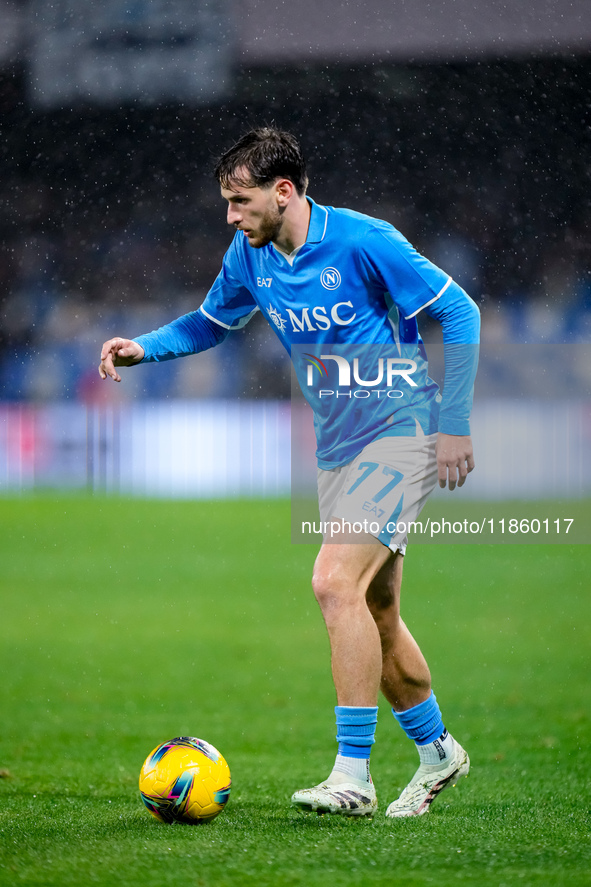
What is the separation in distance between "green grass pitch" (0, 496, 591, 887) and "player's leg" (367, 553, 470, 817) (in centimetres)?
10

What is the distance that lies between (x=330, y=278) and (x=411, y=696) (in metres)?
1.27

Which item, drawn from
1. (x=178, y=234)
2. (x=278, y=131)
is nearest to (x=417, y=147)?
(x=178, y=234)

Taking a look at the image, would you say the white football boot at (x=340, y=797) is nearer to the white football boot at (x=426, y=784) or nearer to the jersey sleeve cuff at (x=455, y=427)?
the white football boot at (x=426, y=784)

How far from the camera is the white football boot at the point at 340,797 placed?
264 centimetres

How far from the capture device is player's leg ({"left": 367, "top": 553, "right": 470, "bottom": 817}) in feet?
9.86

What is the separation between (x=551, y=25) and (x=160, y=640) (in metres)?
10.8

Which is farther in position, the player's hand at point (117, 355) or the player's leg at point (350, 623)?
A: the player's hand at point (117, 355)

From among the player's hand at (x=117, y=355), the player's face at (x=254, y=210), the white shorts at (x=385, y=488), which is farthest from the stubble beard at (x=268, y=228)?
the white shorts at (x=385, y=488)

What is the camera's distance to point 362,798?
106 inches

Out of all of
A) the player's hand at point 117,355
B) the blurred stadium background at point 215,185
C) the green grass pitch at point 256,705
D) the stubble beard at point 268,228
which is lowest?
the green grass pitch at point 256,705

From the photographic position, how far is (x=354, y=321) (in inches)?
119

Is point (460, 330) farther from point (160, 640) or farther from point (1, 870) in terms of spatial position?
point (160, 640)

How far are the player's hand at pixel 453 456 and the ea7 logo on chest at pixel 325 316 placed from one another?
448mm

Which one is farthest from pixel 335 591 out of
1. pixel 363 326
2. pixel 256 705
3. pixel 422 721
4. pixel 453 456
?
pixel 256 705
